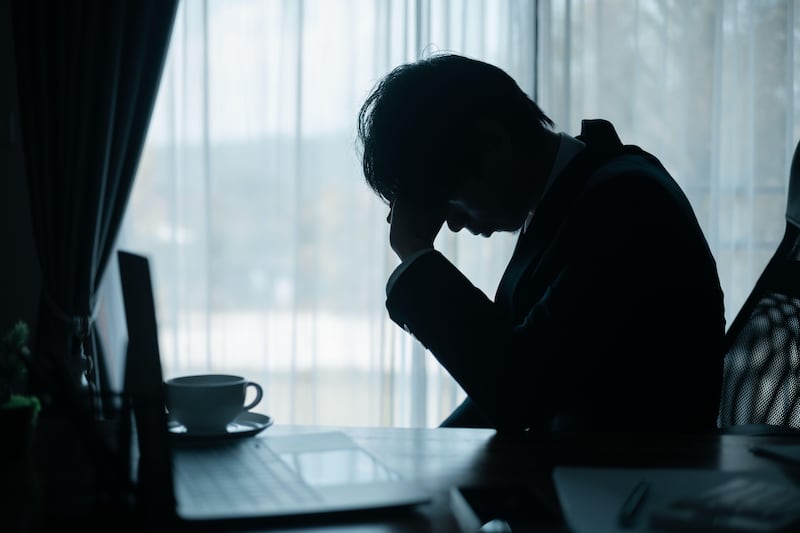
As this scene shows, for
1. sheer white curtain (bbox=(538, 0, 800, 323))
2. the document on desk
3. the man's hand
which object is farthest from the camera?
sheer white curtain (bbox=(538, 0, 800, 323))

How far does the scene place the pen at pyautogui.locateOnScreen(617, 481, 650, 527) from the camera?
0.63 metres

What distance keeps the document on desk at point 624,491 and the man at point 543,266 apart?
11.3 inches

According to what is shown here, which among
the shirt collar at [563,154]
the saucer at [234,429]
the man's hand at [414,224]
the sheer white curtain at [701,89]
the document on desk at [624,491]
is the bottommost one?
the saucer at [234,429]

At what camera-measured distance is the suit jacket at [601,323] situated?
1.06 metres

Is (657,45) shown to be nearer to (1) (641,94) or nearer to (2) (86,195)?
(1) (641,94)

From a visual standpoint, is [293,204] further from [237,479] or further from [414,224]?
[237,479]

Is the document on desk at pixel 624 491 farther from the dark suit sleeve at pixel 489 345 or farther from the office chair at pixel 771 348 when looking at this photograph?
the office chair at pixel 771 348

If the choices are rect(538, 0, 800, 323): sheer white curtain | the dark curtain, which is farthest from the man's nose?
the dark curtain

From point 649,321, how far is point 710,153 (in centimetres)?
151

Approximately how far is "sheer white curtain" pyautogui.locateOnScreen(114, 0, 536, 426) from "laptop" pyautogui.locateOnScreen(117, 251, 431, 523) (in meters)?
1.57

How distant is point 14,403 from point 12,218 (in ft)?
5.87

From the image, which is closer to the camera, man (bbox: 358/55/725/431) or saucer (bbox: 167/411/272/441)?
saucer (bbox: 167/411/272/441)

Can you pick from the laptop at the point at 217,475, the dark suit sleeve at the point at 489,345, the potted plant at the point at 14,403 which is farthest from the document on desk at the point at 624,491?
the potted plant at the point at 14,403

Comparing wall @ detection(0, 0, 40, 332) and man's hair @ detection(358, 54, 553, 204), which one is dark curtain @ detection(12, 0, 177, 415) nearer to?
wall @ detection(0, 0, 40, 332)
